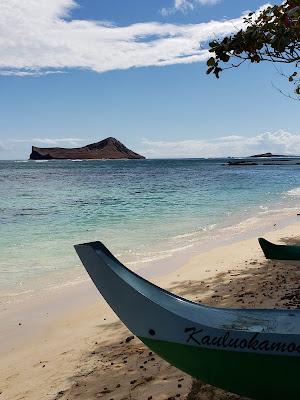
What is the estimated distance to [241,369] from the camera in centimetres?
344

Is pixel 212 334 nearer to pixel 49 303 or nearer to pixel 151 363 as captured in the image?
pixel 151 363

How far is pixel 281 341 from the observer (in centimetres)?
328

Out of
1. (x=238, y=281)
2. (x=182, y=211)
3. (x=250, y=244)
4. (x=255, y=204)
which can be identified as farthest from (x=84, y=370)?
(x=255, y=204)

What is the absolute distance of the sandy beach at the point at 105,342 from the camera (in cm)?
490

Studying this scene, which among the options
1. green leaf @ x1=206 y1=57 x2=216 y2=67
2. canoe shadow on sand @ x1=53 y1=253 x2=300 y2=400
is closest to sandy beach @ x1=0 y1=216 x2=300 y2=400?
canoe shadow on sand @ x1=53 y1=253 x2=300 y2=400

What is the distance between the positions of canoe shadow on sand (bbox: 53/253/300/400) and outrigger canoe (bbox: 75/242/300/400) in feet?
3.36

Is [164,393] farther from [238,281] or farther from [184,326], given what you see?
[238,281]

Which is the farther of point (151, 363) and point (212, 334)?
point (151, 363)

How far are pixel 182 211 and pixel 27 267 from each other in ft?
41.9

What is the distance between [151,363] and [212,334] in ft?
7.26

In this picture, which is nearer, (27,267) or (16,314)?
(16,314)

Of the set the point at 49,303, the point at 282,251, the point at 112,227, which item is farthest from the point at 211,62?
the point at 112,227

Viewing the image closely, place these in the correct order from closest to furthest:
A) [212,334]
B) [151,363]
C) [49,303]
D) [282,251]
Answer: [212,334], [151,363], [282,251], [49,303]

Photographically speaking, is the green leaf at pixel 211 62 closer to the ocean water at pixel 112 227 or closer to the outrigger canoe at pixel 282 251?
the outrigger canoe at pixel 282 251
